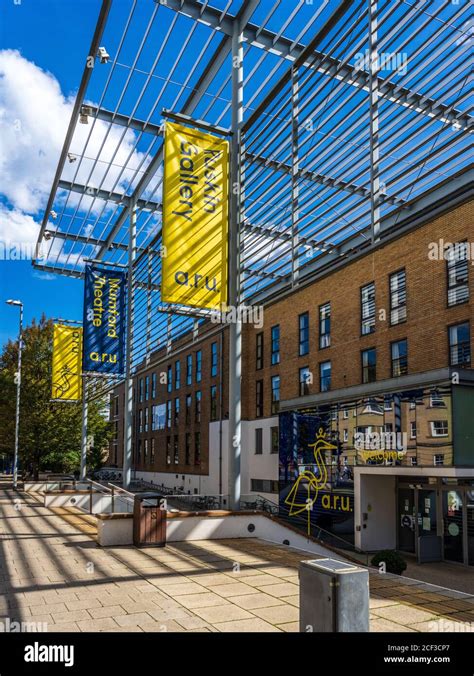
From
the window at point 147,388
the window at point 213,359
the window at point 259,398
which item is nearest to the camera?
the window at point 259,398

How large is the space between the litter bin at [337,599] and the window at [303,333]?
3034 cm

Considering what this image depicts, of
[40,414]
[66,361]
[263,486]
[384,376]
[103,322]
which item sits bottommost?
[263,486]

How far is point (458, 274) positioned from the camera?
82.1ft

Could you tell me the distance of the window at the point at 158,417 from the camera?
58812 mm

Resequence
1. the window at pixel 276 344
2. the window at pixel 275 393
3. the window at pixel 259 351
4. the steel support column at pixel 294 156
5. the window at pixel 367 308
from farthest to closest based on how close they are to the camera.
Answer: the window at pixel 259 351 < the window at pixel 276 344 < the window at pixel 275 393 < the window at pixel 367 308 < the steel support column at pixel 294 156

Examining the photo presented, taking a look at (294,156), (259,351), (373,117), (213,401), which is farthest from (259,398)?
(373,117)

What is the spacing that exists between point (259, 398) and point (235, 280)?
88.0 ft

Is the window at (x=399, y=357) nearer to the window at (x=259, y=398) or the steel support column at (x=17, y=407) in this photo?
the window at (x=259, y=398)

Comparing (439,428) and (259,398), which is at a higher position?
(259,398)

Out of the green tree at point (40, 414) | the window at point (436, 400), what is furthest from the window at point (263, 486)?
the window at point (436, 400)

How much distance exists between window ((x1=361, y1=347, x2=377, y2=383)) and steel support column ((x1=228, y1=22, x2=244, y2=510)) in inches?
618

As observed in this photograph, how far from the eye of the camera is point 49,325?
130 ft

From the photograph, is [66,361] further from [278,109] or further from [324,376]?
[278,109]

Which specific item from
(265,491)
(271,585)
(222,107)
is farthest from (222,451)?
(271,585)
